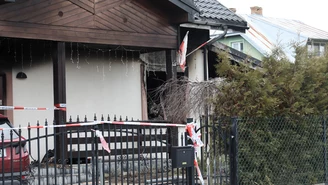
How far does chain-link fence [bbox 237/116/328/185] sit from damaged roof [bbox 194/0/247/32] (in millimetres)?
4279

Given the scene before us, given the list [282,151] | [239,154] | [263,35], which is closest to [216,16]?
[282,151]

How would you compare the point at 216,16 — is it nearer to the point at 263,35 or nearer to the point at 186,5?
the point at 186,5

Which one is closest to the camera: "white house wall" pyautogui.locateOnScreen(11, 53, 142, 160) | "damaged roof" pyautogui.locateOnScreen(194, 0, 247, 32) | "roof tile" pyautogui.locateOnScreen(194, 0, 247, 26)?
"white house wall" pyautogui.locateOnScreen(11, 53, 142, 160)

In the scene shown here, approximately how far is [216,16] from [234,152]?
251 inches

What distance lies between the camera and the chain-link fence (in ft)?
31.6

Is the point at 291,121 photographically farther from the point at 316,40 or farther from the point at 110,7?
the point at 316,40

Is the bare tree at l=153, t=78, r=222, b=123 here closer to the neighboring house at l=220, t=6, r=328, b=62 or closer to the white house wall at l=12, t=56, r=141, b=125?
the white house wall at l=12, t=56, r=141, b=125

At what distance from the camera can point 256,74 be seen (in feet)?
31.7

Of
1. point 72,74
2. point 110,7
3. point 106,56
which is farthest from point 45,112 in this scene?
point 110,7

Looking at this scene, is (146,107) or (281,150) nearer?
(281,150)

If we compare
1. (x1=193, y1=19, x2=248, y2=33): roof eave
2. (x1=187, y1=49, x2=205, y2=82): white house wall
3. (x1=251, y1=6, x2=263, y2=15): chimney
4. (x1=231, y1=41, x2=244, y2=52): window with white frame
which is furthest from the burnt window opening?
(x1=251, y1=6, x2=263, y2=15): chimney

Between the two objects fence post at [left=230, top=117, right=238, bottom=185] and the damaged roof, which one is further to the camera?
the damaged roof

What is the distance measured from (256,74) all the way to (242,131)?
107cm

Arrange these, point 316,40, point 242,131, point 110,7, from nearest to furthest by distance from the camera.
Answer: point 242,131, point 110,7, point 316,40
